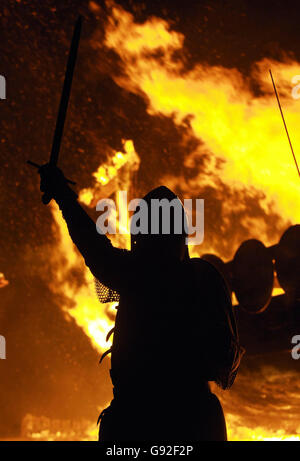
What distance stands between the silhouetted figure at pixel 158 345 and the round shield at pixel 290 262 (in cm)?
182

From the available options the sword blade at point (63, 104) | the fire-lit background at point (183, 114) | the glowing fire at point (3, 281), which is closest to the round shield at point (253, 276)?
the fire-lit background at point (183, 114)

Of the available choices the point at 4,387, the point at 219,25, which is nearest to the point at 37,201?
the point at 219,25

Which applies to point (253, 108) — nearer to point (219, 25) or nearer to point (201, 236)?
point (219, 25)

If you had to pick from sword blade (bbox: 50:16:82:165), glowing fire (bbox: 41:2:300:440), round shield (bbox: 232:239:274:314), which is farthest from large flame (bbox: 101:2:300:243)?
sword blade (bbox: 50:16:82:165)

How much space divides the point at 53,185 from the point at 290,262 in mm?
2258

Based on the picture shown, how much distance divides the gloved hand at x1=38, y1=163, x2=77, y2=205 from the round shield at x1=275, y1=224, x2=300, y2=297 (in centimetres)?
219

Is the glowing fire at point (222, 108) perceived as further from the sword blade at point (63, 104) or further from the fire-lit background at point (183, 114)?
the sword blade at point (63, 104)

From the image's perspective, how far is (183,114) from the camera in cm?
547

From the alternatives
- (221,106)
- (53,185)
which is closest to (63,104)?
(53,185)

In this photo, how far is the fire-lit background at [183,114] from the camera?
14.4 ft

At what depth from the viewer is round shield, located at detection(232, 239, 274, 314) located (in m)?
3.53

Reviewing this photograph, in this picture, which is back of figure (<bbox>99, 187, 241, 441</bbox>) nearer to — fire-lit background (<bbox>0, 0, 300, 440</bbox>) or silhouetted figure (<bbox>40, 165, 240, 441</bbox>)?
silhouetted figure (<bbox>40, 165, 240, 441</bbox>)

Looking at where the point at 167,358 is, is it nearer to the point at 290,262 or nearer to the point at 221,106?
the point at 290,262

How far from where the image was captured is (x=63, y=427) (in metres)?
22.2
